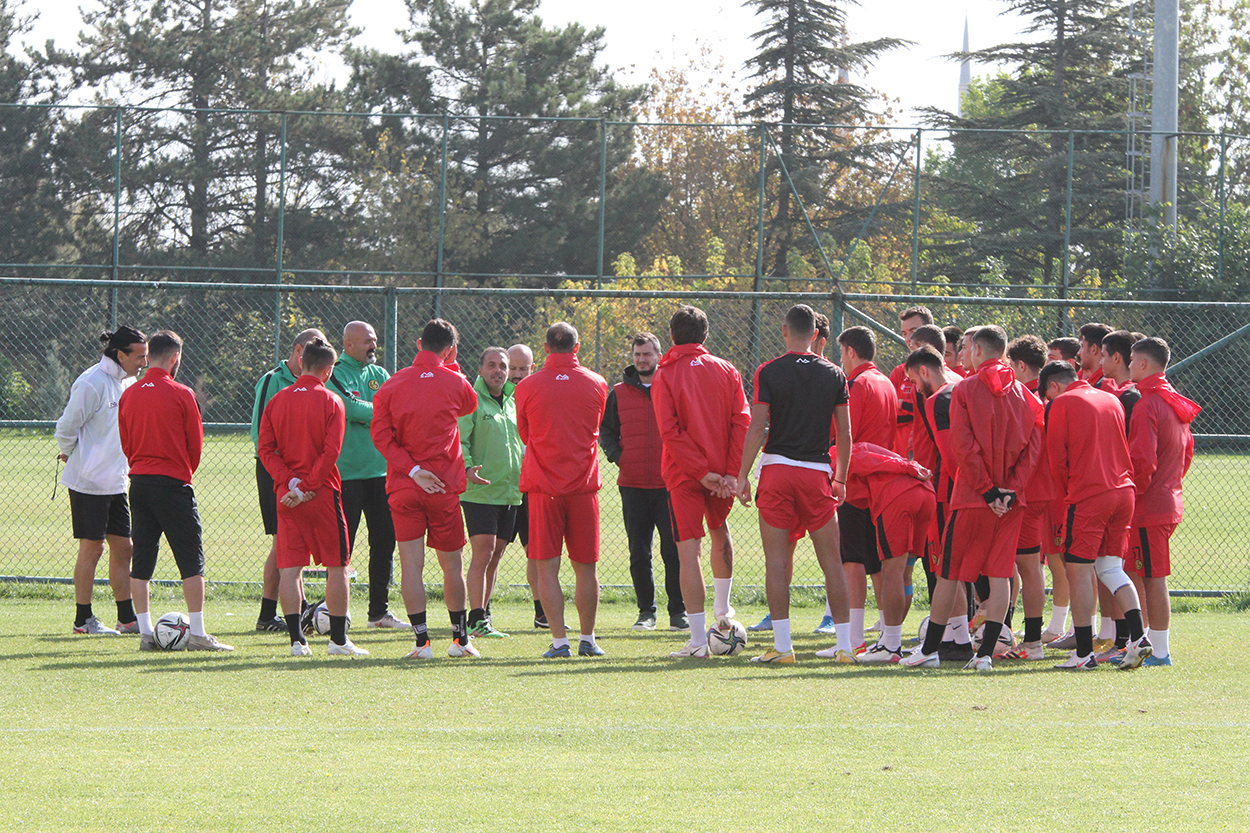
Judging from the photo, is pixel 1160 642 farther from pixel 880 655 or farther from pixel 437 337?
pixel 437 337

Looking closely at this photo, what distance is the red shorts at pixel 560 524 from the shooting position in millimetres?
8055

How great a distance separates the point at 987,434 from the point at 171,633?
494 centimetres

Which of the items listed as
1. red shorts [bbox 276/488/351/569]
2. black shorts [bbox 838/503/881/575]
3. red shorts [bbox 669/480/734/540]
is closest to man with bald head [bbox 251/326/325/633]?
red shorts [bbox 276/488/351/569]

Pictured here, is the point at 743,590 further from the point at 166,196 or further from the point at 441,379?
the point at 166,196

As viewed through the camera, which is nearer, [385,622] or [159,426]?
[159,426]

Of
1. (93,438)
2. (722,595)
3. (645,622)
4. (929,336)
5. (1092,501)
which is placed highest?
(929,336)

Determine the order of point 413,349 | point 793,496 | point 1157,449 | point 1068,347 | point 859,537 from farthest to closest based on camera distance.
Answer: point 413,349 → point 1068,347 → point 859,537 → point 1157,449 → point 793,496

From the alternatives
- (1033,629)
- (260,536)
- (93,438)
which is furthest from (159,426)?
(260,536)

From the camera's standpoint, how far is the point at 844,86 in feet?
143

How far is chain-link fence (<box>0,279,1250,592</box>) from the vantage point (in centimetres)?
1345

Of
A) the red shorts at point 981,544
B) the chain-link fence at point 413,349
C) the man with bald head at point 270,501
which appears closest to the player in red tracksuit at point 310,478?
the man with bald head at point 270,501

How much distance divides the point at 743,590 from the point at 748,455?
3.62 metres

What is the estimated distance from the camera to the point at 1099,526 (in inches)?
310

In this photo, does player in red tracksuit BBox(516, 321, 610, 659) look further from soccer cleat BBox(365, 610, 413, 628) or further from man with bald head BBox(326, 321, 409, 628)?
soccer cleat BBox(365, 610, 413, 628)
